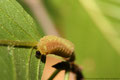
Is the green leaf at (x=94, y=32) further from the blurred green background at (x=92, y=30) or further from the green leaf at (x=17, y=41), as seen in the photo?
the green leaf at (x=17, y=41)

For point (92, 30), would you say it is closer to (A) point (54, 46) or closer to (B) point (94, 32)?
(B) point (94, 32)

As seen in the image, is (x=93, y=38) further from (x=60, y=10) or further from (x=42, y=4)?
(x=42, y=4)

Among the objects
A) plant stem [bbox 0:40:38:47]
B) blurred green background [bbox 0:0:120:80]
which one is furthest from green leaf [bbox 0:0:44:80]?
blurred green background [bbox 0:0:120:80]

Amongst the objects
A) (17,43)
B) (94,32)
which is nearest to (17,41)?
(17,43)

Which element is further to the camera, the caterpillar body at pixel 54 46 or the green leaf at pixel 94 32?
the green leaf at pixel 94 32

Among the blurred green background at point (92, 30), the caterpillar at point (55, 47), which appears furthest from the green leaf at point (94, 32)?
→ the caterpillar at point (55, 47)

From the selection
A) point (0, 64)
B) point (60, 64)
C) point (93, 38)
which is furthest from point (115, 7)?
point (0, 64)

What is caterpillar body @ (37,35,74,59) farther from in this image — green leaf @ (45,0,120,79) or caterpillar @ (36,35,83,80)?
green leaf @ (45,0,120,79)
